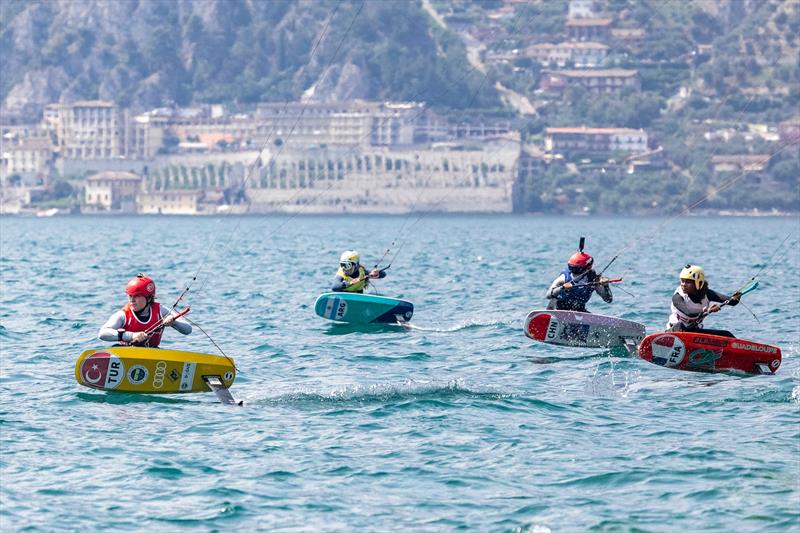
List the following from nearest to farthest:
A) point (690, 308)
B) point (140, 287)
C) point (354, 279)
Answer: point (140, 287), point (690, 308), point (354, 279)

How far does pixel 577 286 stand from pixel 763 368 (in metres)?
3.68

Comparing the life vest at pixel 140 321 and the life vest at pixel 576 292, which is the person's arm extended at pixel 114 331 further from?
the life vest at pixel 576 292

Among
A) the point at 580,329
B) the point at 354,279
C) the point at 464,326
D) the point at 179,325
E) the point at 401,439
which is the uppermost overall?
the point at 179,325

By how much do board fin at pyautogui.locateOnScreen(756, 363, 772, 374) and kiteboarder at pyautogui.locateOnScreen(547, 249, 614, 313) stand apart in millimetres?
2959

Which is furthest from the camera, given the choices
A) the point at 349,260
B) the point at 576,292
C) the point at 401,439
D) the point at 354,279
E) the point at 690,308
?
the point at 354,279

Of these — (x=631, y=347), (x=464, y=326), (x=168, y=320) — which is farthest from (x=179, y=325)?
(x=464, y=326)

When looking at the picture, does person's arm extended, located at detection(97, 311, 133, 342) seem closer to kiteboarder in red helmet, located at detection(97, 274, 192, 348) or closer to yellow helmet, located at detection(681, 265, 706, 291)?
kiteboarder in red helmet, located at detection(97, 274, 192, 348)

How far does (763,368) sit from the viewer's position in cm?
2375

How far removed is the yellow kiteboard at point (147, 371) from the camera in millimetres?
21266

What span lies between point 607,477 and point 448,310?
21.9 m

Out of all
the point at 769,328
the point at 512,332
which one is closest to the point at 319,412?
the point at 512,332

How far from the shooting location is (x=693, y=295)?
23.9 metres

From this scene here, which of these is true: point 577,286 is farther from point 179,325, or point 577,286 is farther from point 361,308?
point 179,325

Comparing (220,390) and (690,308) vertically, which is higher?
(690,308)
